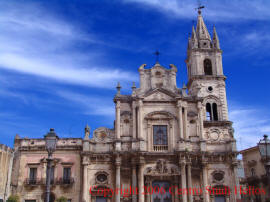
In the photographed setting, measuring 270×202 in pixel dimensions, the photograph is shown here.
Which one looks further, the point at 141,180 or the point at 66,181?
the point at 66,181

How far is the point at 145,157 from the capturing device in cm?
3206

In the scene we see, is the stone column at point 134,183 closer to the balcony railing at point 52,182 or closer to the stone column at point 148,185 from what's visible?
the stone column at point 148,185

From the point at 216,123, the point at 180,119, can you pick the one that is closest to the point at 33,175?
the point at 180,119

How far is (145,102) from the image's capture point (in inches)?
1361

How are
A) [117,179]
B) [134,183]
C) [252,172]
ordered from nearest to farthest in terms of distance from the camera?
[117,179]
[134,183]
[252,172]

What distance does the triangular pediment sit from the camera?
114ft

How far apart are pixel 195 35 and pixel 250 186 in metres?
20.5

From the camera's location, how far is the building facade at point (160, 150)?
103ft

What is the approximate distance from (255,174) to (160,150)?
48.0 ft

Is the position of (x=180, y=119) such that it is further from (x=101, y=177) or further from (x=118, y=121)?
(x=101, y=177)

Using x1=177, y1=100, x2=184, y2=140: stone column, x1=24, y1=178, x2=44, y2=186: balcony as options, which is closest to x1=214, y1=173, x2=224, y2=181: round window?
x1=177, y1=100, x2=184, y2=140: stone column

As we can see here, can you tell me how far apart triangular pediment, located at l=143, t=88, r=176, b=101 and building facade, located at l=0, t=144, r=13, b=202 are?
14.8 metres

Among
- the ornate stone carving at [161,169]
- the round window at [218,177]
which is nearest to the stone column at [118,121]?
the ornate stone carving at [161,169]

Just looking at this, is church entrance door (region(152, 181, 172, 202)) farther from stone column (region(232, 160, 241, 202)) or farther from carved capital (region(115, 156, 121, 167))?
stone column (region(232, 160, 241, 202))
